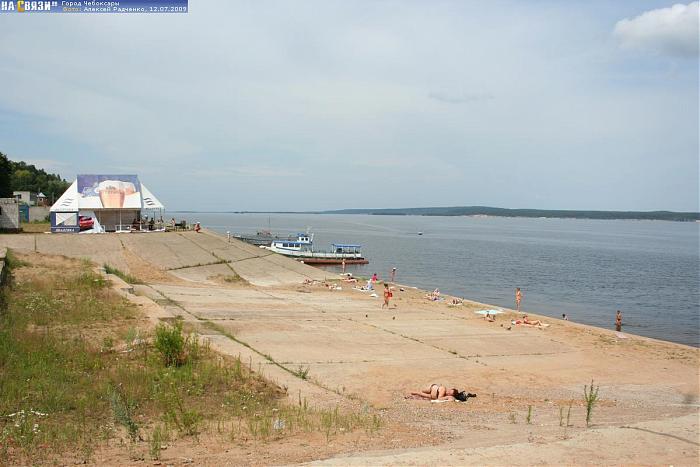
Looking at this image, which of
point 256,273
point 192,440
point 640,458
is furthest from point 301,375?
point 256,273

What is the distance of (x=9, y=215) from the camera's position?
37375 millimetres

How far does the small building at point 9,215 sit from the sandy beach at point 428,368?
3558 mm

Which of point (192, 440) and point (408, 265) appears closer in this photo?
point (192, 440)

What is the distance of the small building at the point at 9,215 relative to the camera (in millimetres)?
37106

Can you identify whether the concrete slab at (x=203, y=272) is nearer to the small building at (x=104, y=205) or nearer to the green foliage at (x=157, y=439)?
the small building at (x=104, y=205)

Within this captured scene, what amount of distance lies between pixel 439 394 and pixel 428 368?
3.32 metres

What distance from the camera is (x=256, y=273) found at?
37.9 meters

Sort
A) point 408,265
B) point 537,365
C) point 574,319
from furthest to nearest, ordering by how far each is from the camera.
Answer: point 408,265 < point 574,319 < point 537,365

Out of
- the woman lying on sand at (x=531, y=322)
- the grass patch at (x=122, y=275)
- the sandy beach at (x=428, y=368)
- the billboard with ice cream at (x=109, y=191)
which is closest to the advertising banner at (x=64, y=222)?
the billboard with ice cream at (x=109, y=191)

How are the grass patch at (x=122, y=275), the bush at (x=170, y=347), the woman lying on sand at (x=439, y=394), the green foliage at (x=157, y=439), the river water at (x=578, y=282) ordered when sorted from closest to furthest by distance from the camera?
the green foliage at (x=157, y=439), the woman lying on sand at (x=439, y=394), the bush at (x=170, y=347), the grass patch at (x=122, y=275), the river water at (x=578, y=282)

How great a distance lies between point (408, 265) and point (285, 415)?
2274 inches

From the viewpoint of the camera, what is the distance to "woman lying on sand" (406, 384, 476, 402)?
12.6 metres

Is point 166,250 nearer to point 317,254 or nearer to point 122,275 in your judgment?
point 122,275

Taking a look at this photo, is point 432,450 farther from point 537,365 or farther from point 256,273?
point 256,273
